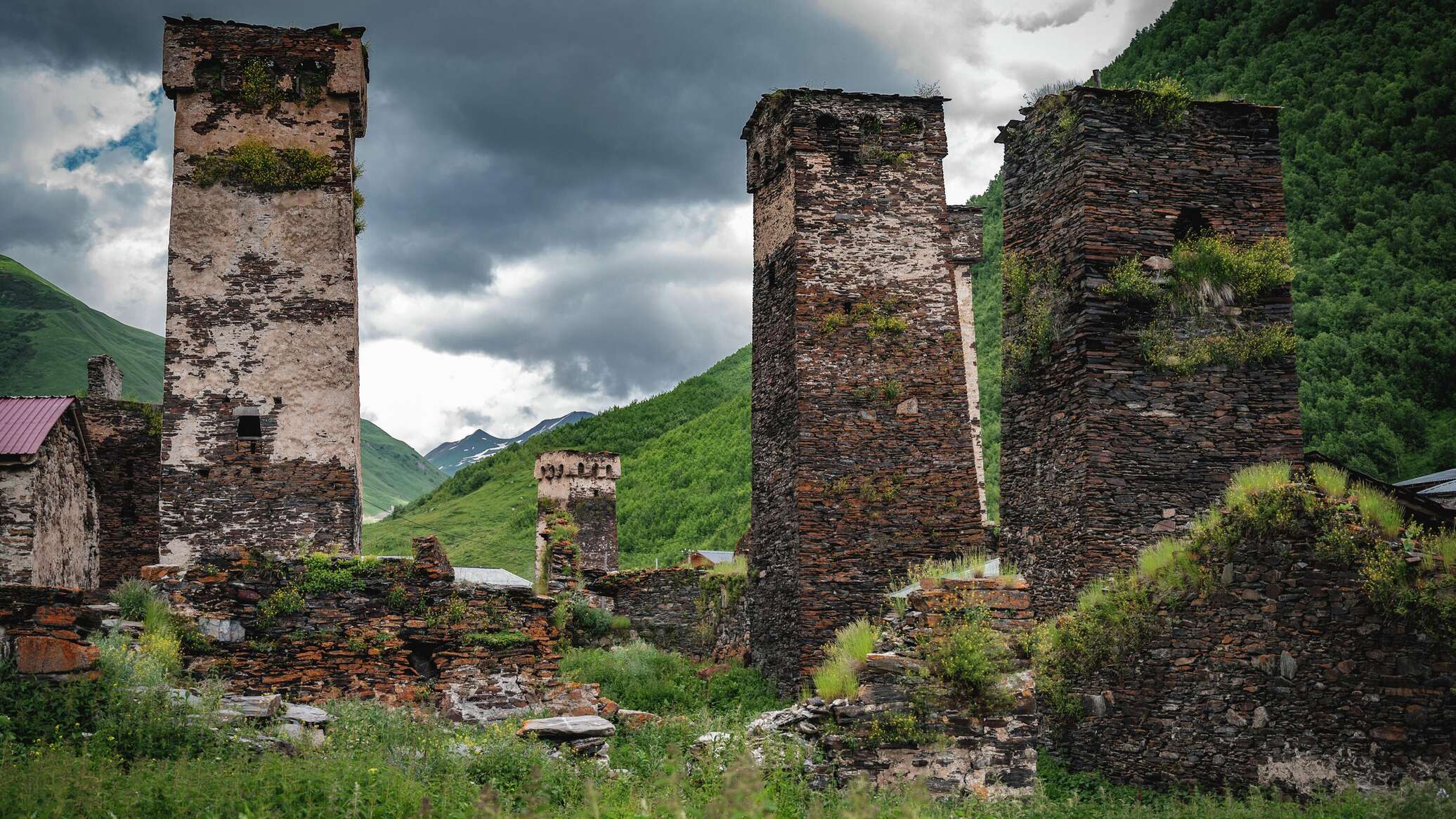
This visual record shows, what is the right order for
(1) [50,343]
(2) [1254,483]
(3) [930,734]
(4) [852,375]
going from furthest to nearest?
(1) [50,343] → (4) [852,375] → (2) [1254,483] → (3) [930,734]

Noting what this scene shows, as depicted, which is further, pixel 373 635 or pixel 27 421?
pixel 27 421

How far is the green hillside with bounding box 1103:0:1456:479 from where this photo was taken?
→ 34562mm

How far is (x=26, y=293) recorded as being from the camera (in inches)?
2434

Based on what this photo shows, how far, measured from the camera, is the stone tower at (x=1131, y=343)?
12828 millimetres

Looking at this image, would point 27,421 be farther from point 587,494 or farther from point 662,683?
point 587,494

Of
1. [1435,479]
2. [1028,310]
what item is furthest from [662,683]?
[1435,479]

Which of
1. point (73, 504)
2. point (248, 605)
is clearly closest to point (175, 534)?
point (73, 504)

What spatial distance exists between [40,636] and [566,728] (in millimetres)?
4423

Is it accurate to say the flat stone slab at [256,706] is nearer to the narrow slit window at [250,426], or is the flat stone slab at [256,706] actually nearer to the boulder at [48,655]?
the boulder at [48,655]

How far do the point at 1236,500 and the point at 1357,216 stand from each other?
38098mm

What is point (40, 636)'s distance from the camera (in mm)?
9266

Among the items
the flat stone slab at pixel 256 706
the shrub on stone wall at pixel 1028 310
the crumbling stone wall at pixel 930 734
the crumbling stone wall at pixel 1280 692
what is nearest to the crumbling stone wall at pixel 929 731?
the crumbling stone wall at pixel 930 734

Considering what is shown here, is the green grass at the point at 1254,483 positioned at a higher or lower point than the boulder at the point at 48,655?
higher

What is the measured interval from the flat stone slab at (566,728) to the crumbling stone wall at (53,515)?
37.5 ft
